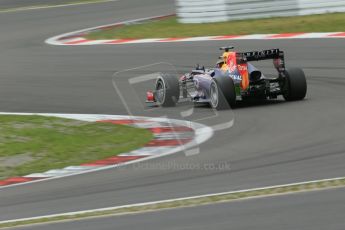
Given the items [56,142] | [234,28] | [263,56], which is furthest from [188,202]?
[234,28]

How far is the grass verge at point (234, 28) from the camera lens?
70.2ft

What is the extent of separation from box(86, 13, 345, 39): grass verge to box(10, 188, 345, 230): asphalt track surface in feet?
46.7

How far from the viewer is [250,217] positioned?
21.1 ft

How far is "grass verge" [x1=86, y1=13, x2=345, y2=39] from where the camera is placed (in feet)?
70.2

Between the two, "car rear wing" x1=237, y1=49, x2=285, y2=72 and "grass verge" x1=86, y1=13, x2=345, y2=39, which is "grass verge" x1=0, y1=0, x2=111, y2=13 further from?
"car rear wing" x1=237, y1=49, x2=285, y2=72

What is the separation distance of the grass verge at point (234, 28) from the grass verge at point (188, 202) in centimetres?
1358

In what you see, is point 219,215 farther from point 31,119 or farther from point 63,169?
point 31,119

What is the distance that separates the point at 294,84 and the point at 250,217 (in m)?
7.51

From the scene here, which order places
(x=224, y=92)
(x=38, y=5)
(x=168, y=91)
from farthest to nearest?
(x=38, y=5), (x=168, y=91), (x=224, y=92)

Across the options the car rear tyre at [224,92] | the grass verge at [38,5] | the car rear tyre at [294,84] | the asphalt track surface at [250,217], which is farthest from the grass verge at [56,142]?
the grass verge at [38,5]

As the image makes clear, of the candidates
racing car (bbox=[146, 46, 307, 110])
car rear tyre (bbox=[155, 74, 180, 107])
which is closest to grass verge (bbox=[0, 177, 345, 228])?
racing car (bbox=[146, 46, 307, 110])

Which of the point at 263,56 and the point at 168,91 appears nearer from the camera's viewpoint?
the point at 263,56

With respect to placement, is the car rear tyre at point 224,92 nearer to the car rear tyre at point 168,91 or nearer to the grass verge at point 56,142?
the car rear tyre at point 168,91

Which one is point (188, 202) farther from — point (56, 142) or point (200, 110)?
point (200, 110)
